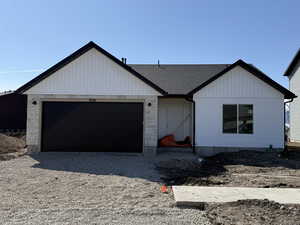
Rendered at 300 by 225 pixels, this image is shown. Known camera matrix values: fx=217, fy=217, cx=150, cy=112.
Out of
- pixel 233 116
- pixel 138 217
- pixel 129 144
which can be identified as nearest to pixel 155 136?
pixel 129 144

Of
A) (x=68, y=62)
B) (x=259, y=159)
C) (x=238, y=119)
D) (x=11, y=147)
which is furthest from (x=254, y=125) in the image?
(x=11, y=147)

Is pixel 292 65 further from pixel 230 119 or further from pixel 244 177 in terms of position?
pixel 244 177

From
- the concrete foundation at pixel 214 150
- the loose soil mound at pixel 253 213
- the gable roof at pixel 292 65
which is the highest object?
the gable roof at pixel 292 65

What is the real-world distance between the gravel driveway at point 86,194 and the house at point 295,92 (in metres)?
13.7

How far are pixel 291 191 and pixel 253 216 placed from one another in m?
2.10

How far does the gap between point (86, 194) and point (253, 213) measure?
3560mm

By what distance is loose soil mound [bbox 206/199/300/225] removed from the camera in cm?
371

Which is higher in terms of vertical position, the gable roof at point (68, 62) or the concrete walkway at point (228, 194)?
the gable roof at point (68, 62)

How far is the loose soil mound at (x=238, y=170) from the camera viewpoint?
20.3 feet

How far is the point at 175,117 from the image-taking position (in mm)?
12391

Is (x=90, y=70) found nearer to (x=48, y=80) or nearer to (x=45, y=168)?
(x=48, y=80)

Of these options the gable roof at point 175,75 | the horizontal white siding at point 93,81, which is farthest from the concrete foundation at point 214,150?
the horizontal white siding at point 93,81

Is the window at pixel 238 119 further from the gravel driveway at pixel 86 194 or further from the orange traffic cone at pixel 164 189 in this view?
the orange traffic cone at pixel 164 189

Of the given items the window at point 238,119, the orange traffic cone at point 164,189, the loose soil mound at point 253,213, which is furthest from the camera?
the window at point 238,119
